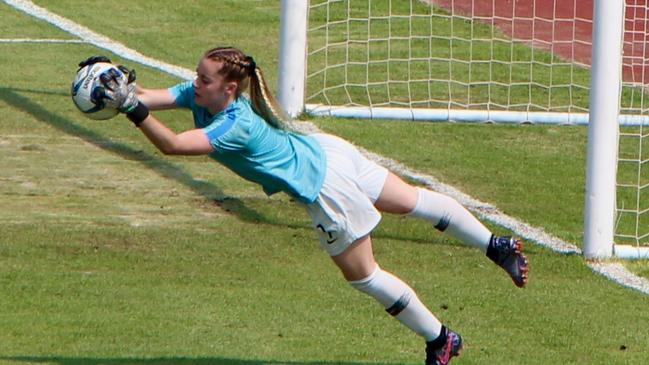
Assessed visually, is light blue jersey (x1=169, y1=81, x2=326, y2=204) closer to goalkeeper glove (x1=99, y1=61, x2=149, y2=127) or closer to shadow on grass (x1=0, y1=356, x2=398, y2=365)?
goalkeeper glove (x1=99, y1=61, x2=149, y2=127)

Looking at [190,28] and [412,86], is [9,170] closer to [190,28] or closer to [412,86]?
[412,86]

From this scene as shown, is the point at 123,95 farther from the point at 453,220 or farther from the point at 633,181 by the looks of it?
the point at 633,181

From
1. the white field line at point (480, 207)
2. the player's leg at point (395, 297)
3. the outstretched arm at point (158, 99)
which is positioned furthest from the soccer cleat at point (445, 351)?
the white field line at point (480, 207)

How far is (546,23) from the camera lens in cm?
1712

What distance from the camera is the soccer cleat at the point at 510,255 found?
7.13 m

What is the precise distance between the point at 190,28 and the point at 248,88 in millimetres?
11077

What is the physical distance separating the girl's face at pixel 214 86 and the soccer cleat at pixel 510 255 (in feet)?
5.31

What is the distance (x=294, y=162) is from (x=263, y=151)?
181mm

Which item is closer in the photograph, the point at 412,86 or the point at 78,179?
the point at 78,179

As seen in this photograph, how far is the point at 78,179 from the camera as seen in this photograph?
10570 mm

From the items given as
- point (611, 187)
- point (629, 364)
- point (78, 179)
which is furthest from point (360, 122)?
point (629, 364)

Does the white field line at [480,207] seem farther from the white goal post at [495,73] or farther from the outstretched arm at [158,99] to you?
the outstretched arm at [158,99]

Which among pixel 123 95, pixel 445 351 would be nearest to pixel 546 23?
pixel 445 351

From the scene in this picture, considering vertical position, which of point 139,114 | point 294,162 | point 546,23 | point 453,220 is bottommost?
point 546,23
